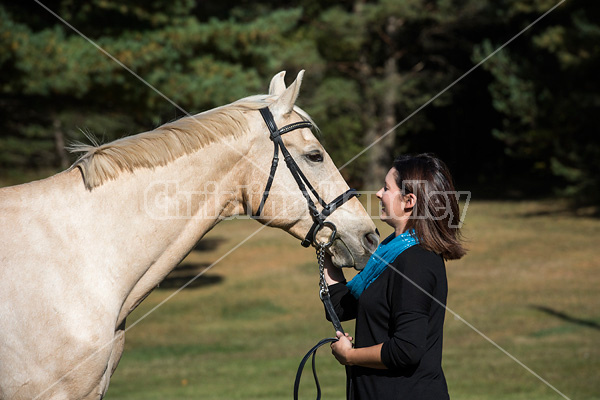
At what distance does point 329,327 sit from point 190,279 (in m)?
6.22

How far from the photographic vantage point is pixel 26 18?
11.9 metres

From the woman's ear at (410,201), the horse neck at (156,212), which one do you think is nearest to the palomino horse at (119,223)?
the horse neck at (156,212)

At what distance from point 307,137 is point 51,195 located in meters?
1.32

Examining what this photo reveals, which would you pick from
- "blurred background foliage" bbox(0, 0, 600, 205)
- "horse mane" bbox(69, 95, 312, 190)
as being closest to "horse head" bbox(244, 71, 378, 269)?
"horse mane" bbox(69, 95, 312, 190)

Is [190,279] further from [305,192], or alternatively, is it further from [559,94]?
[559,94]

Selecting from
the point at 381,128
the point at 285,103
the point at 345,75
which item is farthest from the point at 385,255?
the point at 345,75

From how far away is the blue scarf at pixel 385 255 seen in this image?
270 cm

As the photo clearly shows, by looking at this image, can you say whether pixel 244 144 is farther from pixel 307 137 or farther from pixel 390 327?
pixel 390 327

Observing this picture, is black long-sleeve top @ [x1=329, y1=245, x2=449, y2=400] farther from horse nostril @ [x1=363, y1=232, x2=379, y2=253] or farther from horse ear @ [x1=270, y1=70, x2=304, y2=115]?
horse ear @ [x1=270, y1=70, x2=304, y2=115]

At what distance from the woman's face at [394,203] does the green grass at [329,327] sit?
1.25 feet

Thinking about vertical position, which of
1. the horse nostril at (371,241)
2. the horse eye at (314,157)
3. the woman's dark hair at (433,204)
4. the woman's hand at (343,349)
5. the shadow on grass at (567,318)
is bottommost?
the shadow on grass at (567,318)

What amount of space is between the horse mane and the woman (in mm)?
925

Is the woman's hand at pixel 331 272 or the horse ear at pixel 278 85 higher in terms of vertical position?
the horse ear at pixel 278 85

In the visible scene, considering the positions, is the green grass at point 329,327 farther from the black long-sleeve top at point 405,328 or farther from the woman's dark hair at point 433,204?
the black long-sleeve top at point 405,328
